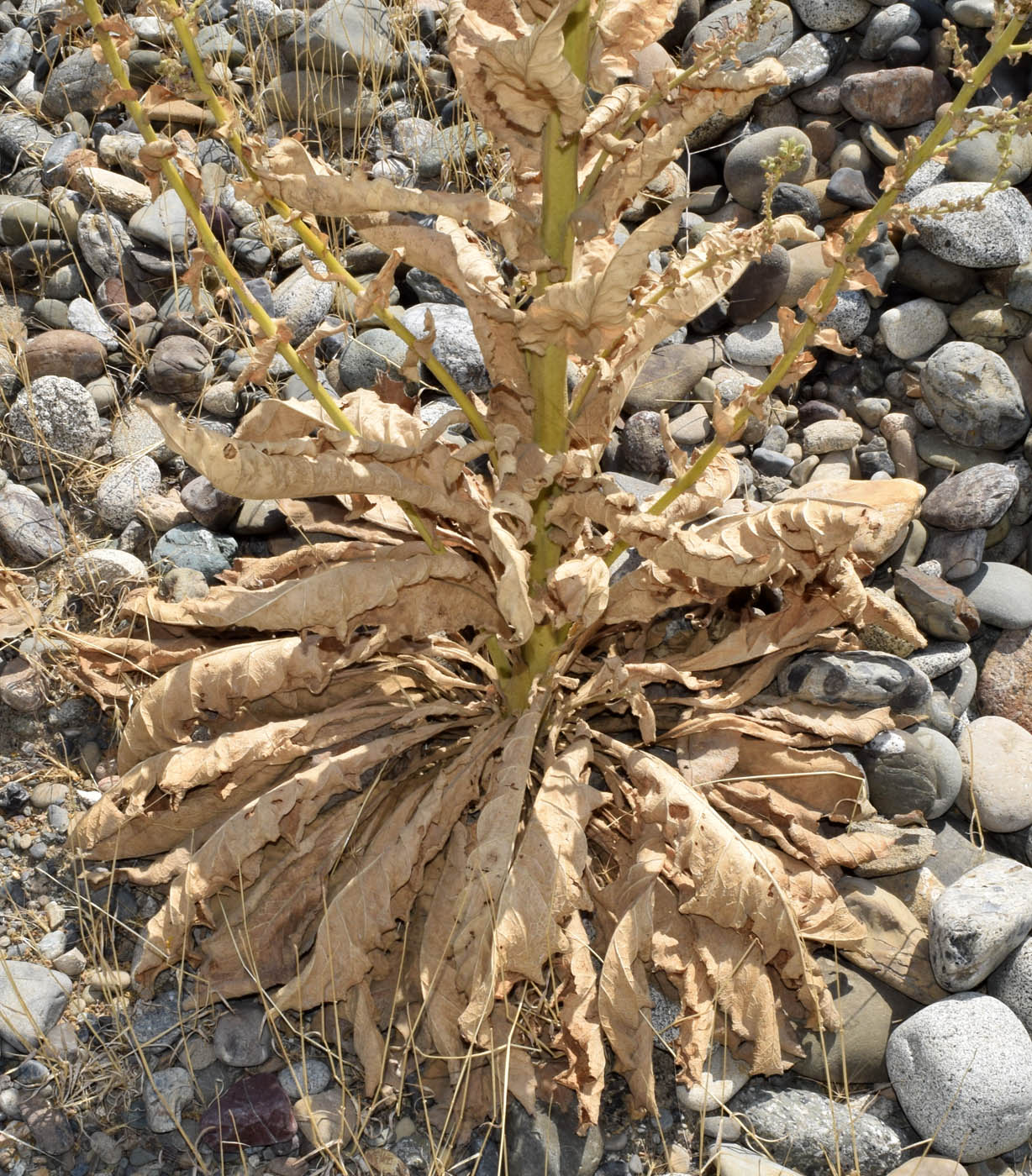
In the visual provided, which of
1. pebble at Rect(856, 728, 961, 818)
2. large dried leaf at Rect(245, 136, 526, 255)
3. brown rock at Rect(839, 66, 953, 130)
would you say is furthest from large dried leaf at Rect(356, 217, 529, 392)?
brown rock at Rect(839, 66, 953, 130)

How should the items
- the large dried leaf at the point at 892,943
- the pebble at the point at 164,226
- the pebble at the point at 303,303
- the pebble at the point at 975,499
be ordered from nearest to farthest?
the large dried leaf at the point at 892,943 < the pebble at the point at 975,499 < the pebble at the point at 303,303 < the pebble at the point at 164,226

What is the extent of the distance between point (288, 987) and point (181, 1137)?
1.07ft

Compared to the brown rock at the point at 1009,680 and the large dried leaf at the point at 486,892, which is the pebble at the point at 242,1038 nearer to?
the large dried leaf at the point at 486,892

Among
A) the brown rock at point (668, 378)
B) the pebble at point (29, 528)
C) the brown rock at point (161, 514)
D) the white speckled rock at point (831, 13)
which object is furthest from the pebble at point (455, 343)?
the white speckled rock at point (831, 13)

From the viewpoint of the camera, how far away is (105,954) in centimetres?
255

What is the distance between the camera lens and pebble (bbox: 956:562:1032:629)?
3.02 meters

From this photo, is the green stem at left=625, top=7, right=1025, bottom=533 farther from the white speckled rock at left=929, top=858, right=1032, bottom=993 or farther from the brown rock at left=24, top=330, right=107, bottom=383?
the brown rock at left=24, top=330, right=107, bottom=383

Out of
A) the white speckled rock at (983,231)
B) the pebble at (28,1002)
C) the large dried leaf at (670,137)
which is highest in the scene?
the large dried leaf at (670,137)

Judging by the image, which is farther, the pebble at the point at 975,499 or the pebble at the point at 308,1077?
the pebble at the point at 975,499

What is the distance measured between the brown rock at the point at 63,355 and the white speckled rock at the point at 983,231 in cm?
243

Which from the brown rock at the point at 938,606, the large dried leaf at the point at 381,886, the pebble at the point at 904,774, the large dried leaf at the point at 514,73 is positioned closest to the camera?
the large dried leaf at the point at 514,73

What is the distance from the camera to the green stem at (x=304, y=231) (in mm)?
2092

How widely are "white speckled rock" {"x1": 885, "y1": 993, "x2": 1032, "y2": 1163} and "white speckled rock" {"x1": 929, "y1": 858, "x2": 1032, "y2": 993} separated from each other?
0.07 metres

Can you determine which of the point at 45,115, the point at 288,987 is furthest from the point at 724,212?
the point at 288,987
